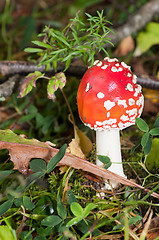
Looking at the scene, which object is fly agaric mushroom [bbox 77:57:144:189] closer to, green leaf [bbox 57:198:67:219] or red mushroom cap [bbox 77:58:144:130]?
red mushroom cap [bbox 77:58:144:130]

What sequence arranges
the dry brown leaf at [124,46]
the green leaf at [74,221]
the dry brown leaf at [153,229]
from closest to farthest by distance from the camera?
1. the green leaf at [74,221]
2. the dry brown leaf at [153,229]
3. the dry brown leaf at [124,46]

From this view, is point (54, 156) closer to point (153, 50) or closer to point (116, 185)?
point (116, 185)

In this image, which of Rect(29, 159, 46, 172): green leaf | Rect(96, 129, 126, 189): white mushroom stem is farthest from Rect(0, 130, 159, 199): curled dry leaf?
Rect(96, 129, 126, 189): white mushroom stem

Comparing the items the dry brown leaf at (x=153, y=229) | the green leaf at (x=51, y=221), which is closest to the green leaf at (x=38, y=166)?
the green leaf at (x=51, y=221)

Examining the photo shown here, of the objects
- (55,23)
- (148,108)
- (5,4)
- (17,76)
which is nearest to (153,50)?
(148,108)

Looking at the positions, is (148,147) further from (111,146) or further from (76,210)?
(76,210)

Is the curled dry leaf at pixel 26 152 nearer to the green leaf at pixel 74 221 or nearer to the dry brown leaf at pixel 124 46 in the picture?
the green leaf at pixel 74 221
